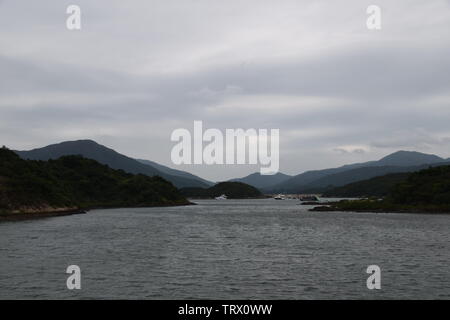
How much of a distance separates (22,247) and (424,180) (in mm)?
168359

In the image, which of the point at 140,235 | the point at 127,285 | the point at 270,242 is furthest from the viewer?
the point at 140,235

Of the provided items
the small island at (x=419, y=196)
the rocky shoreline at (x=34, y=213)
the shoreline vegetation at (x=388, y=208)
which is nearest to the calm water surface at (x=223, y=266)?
the rocky shoreline at (x=34, y=213)

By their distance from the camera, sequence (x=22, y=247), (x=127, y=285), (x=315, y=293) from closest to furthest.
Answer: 1. (x=315, y=293)
2. (x=127, y=285)
3. (x=22, y=247)

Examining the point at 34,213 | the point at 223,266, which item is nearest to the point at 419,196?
the point at 34,213

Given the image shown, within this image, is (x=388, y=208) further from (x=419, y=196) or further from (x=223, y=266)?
(x=223, y=266)

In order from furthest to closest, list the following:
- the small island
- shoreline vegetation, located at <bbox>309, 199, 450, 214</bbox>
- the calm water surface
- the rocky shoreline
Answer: the small island, shoreline vegetation, located at <bbox>309, 199, 450, 214</bbox>, the rocky shoreline, the calm water surface

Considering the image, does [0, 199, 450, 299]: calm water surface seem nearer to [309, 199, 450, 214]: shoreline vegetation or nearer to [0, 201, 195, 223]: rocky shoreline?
[0, 201, 195, 223]: rocky shoreline

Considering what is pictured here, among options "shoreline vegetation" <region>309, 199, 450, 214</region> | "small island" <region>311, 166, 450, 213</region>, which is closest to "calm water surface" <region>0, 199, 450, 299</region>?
"shoreline vegetation" <region>309, 199, 450, 214</region>

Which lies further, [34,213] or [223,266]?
[34,213]

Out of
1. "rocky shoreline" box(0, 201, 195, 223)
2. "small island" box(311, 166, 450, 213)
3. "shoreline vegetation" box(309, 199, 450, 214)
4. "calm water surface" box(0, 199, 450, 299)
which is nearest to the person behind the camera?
"calm water surface" box(0, 199, 450, 299)

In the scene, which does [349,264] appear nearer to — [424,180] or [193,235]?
[193,235]

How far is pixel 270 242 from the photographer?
2906 inches
